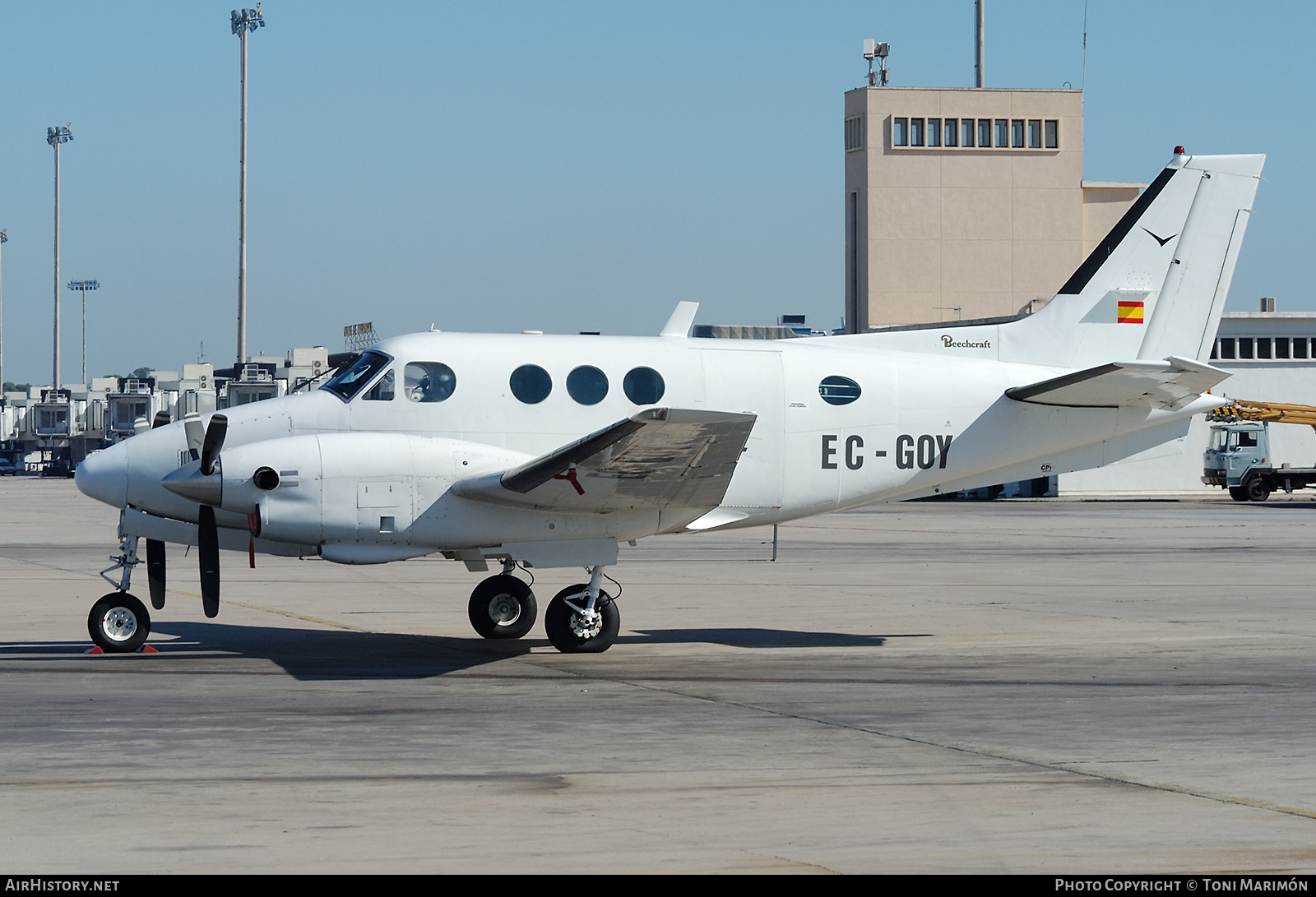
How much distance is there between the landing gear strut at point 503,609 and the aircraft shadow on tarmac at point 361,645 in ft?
0.44

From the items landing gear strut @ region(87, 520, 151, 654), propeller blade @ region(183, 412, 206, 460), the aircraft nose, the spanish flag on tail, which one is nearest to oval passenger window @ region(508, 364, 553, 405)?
propeller blade @ region(183, 412, 206, 460)

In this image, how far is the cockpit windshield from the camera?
14.2 metres

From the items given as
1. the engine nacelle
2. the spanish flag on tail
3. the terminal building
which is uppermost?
the terminal building

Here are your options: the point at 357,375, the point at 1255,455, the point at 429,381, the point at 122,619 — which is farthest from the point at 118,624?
the point at 1255,455

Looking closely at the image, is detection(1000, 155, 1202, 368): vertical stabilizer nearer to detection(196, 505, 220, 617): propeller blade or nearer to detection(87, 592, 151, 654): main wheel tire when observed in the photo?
detection(196, 505, 220, 617): propeller blade

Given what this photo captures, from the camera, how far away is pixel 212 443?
1333cm

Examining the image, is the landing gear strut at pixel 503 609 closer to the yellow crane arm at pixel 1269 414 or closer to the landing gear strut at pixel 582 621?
the landing gear strut at pixel 582 621

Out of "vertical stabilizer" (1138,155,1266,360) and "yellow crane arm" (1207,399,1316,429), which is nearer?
"vertical stabilizer" (1138,155,1266,360)

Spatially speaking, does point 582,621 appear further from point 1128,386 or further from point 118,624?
point 1128,386

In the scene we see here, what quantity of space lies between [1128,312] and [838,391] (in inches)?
144

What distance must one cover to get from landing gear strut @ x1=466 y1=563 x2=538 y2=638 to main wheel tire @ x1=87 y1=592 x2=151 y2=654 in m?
3.41

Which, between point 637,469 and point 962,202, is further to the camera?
point 962,202

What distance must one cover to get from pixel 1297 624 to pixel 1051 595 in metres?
4.15
